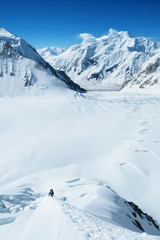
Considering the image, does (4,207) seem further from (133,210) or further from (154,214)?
(154,214)

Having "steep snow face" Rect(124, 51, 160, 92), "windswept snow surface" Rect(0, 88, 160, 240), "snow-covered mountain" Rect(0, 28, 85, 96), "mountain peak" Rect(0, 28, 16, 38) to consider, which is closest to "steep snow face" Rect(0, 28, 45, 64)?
"snow-covered mountain" Rect(0, 28, 85, 96)

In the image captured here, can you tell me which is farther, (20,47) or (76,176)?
(20,47)

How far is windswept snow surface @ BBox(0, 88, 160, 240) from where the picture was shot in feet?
20.9

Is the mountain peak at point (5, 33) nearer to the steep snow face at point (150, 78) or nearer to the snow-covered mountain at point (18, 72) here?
the snow-covered mountain at point (18, 72)

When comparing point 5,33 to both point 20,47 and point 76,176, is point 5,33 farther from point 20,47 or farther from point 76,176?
point 76,176

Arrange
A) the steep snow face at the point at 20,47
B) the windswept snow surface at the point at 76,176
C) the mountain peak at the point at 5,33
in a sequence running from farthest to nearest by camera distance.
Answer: the mountain peak at the point at 5,33, the steep snow face at the point at 20,47, the windswept snow surface at the point at 76,176

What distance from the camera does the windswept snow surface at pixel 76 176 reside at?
6383mm

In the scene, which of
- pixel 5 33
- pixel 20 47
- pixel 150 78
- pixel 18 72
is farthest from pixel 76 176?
pixel 150 78

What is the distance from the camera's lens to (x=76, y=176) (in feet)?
48.0

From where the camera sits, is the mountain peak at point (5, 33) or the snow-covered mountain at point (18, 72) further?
the mountain peak at point (5, 33)

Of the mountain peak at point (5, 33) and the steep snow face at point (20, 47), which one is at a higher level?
the mountain peak at point (5, 33)

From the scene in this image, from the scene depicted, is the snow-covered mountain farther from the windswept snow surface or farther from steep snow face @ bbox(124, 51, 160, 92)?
steep snow face @ bbox(124, 51, 160, 92)

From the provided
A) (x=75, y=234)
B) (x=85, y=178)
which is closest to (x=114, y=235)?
(x=75, y=234)

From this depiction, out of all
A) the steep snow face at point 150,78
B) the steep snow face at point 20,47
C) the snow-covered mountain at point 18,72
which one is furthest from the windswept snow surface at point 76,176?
the steep snow face at point 150,78
